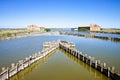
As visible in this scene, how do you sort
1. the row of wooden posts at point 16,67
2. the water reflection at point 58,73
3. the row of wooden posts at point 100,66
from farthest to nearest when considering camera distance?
the water reflection at point 58,73 < the row of wooden posts at point 100,66 < the row of wooden posts at point 16,67

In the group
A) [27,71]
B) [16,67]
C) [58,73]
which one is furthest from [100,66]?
[16,67]

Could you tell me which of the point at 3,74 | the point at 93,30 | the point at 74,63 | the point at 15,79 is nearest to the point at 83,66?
the point at 74,63

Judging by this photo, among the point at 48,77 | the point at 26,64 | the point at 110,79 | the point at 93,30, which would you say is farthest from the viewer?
the point at 93,30

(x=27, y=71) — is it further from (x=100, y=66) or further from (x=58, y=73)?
(x=100, y=66)

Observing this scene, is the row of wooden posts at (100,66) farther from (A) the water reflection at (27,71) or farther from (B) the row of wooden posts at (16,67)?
(B) the row of wooden posts at (16,67)

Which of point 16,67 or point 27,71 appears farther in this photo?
point 27,71

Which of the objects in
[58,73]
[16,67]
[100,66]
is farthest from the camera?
[58,73]

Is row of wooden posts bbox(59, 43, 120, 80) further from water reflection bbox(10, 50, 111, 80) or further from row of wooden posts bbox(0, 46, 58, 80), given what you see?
row of wooden posts bbox(0, 46, 58, 80)

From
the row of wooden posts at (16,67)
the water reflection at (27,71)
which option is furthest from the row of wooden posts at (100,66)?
the row of wooden posts at (16,67)

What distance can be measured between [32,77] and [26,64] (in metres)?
3.32

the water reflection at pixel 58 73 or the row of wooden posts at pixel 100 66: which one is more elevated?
the row of wooden posts at pixel 100 66

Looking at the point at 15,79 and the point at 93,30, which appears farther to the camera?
the point at 93,30

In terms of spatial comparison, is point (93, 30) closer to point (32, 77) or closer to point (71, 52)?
point (71, 52)

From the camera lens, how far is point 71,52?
2936 centimetres
